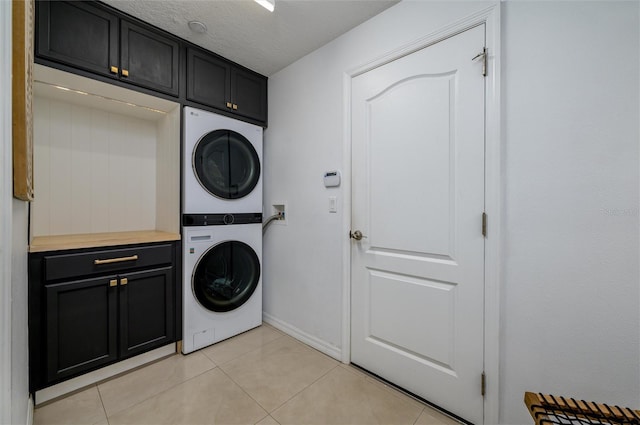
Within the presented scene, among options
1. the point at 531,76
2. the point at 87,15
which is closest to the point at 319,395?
the point at 531,76

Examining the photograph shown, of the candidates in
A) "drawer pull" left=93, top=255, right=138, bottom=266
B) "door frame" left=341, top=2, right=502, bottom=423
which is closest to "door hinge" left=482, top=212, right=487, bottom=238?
"door frame" left=341, top=2, right=502, bottom=423

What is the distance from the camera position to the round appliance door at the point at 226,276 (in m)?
2.14

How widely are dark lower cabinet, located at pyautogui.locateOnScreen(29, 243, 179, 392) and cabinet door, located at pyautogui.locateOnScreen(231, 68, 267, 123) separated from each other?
141cm

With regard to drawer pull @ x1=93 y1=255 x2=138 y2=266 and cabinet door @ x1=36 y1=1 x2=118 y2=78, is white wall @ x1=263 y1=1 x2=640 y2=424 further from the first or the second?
drawer pull @ x1=93 y1=255 x2=138 y2=266

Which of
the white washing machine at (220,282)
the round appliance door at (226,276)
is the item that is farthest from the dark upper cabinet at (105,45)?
the round appliance door at (226,276)

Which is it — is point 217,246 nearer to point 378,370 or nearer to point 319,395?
point 319,395

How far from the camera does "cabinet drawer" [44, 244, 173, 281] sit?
156 cm

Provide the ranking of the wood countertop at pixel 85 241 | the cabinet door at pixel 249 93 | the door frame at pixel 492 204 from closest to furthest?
Answer: the door frame at pixel 492 204 < the wood countertop at pixel 85 241 < the cabinet door at pixel 249 93

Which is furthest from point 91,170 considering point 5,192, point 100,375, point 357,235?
point 357,235

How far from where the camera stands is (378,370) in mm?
1794

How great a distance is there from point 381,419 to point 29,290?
2.12m

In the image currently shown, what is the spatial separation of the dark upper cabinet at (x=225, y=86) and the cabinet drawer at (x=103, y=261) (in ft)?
4.08

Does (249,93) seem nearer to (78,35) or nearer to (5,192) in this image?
(78,35)

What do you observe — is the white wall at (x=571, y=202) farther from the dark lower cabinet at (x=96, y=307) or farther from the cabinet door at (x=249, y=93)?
the dark lower cabinet at (x=96, y=307)
